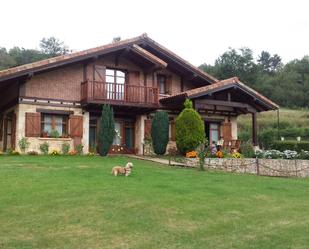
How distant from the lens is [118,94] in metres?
22.2

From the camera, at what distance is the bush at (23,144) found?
20.1m

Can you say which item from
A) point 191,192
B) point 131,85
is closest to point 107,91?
point 131,85

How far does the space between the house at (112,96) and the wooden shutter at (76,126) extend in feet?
0.16

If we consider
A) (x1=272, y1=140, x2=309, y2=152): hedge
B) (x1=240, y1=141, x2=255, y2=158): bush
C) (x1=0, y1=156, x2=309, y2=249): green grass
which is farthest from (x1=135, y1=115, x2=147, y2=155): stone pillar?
(x1=0, y1=156, x2=309, y2=249): green grass

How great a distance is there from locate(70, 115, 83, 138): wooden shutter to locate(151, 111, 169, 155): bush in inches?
143

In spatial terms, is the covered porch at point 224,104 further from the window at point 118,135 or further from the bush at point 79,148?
the bush at point 79,148

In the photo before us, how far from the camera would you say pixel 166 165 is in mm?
17344

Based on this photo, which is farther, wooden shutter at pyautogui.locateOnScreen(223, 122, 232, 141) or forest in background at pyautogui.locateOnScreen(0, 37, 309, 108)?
forest in background at pyautogui.locateOnScreen(0, 37, 309, 108)

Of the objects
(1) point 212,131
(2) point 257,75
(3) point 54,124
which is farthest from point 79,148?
(2) point 257,75

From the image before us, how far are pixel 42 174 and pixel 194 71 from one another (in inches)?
571

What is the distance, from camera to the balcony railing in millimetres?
21312

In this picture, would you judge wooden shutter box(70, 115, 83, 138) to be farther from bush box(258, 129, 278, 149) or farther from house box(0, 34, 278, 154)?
bush box(258, 129, 278, 149)

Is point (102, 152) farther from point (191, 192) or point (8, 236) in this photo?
point (8, 236)

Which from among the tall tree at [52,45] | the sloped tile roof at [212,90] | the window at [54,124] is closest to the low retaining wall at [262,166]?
the sloped tile roof at [212,90]
